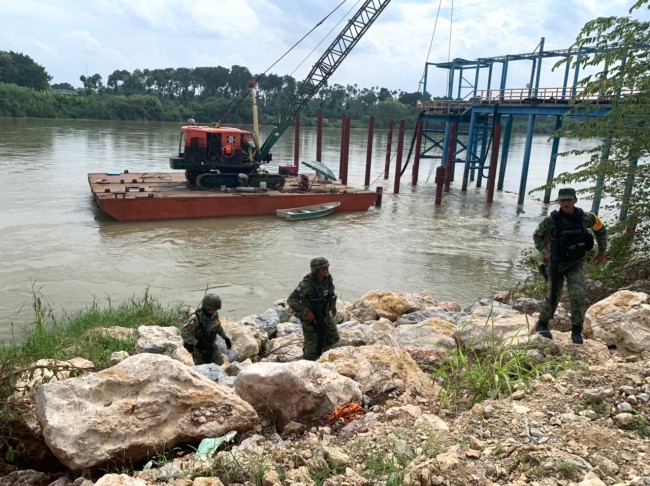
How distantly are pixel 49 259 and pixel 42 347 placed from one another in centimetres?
694

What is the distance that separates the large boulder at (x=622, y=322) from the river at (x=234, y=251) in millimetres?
4978

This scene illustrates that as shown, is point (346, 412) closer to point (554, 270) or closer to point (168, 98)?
point (554, 270)

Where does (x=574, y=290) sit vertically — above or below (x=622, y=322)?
above

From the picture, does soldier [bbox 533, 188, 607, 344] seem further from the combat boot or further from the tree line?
the tree line

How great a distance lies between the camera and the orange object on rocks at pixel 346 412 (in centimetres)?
345

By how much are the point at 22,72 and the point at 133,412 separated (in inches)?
3277

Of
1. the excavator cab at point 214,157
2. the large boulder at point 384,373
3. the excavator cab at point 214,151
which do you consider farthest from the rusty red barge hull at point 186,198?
the large boulder at point 384,373

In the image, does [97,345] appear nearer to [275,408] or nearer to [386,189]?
[275,408]

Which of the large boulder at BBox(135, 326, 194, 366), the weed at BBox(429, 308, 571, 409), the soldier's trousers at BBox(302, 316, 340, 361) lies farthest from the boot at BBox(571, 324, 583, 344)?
the large boulder at BBox(135, 326, 194, 366)

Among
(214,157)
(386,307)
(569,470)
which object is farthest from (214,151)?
(569,470)

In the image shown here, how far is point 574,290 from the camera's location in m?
4.80

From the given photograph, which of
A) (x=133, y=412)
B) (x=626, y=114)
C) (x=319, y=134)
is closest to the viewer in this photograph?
(x=133, y=412)

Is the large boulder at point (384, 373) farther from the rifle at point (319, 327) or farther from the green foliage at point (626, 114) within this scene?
the green foliage at point (626, 114)

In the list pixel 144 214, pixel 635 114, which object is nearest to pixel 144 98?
pixel 144 214
